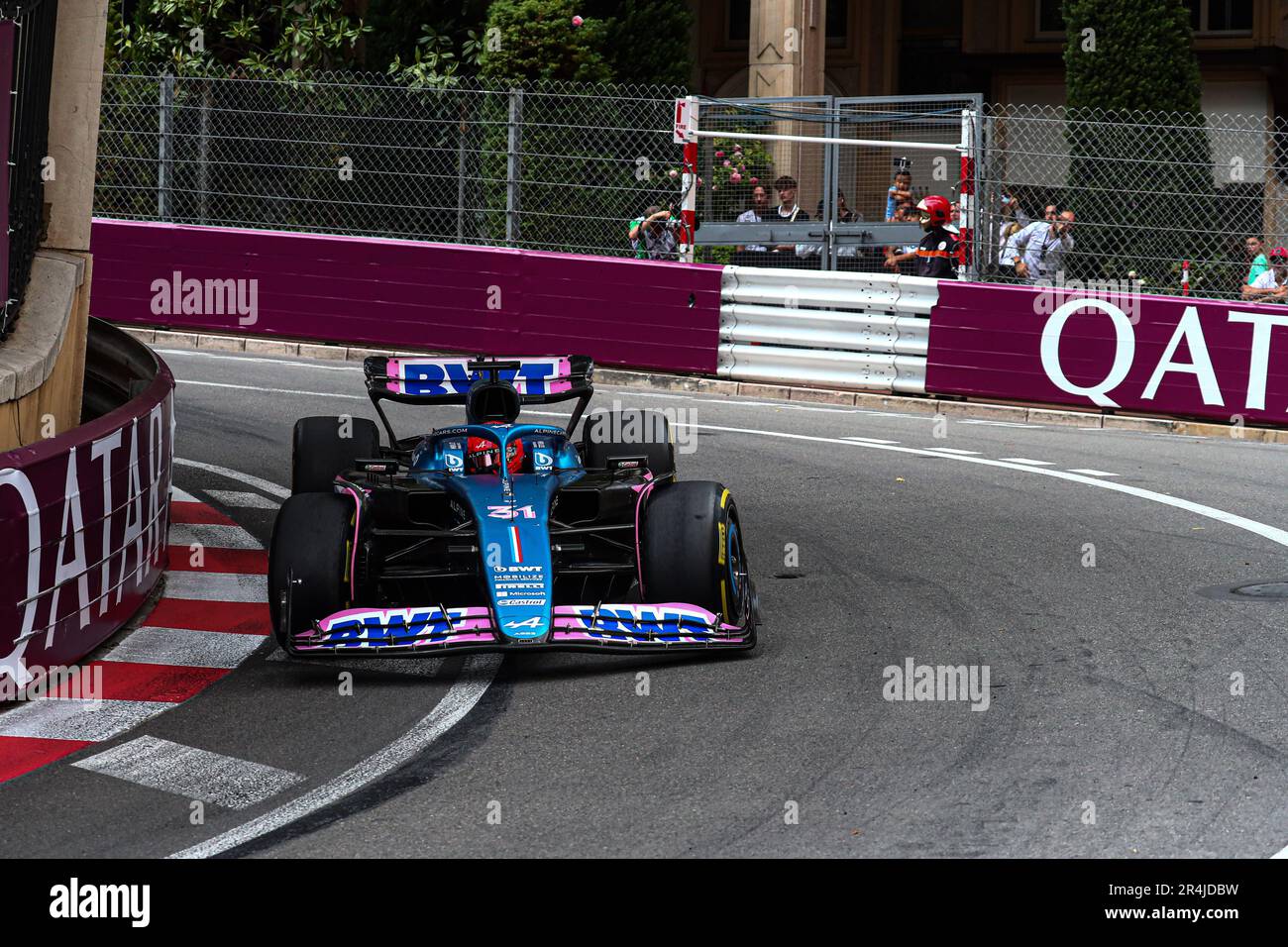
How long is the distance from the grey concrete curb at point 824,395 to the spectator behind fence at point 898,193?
6.66 feet

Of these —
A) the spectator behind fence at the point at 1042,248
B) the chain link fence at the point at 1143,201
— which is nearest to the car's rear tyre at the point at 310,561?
the chain link fence at the point at 1143,201

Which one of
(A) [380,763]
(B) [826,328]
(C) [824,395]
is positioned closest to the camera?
(A) [380,763]

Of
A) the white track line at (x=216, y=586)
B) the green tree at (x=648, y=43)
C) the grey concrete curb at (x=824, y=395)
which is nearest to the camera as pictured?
the white track line at (x=216, y=586)

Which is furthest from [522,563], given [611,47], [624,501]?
[611,47]

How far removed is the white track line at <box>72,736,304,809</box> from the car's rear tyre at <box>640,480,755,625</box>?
6.57ft

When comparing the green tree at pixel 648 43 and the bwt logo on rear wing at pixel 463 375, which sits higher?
A: the green tree at pixel 648 43

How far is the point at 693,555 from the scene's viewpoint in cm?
784

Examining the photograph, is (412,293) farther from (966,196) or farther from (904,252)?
(966,196)

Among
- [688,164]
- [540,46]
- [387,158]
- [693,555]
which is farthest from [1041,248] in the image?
[693,555]

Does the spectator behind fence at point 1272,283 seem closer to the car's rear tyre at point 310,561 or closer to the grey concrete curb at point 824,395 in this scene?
the grey concrete curb at point 824,395

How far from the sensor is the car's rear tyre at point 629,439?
9.19 metres

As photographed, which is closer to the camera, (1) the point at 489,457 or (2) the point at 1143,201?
(1) the point at 489,457

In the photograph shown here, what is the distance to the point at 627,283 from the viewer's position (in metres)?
17.7

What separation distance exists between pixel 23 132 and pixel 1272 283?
425 inches
